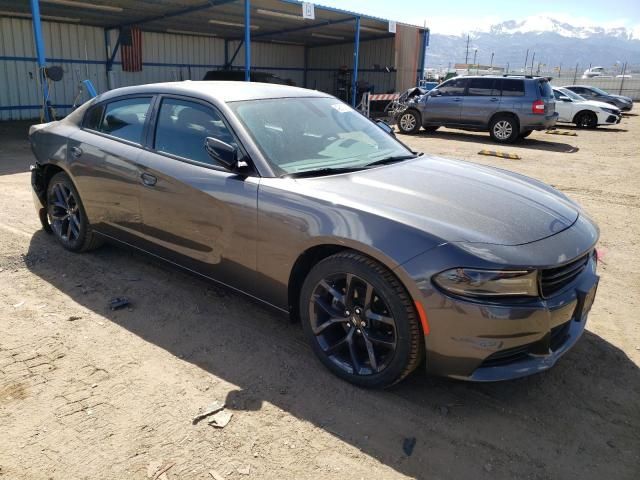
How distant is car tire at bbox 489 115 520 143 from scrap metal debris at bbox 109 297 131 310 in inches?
495

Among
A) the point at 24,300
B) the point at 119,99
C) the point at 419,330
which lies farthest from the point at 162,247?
the point at 419,330

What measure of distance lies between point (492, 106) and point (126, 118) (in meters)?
12.1

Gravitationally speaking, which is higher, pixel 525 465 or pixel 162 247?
pixel 162 247

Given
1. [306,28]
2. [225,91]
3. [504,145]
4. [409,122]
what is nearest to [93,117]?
[225,91]

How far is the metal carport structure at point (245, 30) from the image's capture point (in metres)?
15.1

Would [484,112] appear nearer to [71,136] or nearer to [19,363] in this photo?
[71,136]

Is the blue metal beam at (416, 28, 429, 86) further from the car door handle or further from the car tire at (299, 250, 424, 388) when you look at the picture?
the car tire at (299, 250, 424, 388)

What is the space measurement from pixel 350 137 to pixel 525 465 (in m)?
2.39

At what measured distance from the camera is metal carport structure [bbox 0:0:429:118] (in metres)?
15.1

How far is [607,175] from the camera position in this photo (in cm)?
980

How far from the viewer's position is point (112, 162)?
4027mm

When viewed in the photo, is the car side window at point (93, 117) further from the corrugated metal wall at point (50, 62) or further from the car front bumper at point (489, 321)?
the corrugated metal wall at point (50, 62)

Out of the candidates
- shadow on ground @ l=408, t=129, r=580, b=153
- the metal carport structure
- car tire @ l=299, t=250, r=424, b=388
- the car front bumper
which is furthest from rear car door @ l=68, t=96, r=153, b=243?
shadow on ground @ l=408, t=129, r=580, b=153

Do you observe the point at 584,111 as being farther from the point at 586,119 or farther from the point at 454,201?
the point at 454,201
